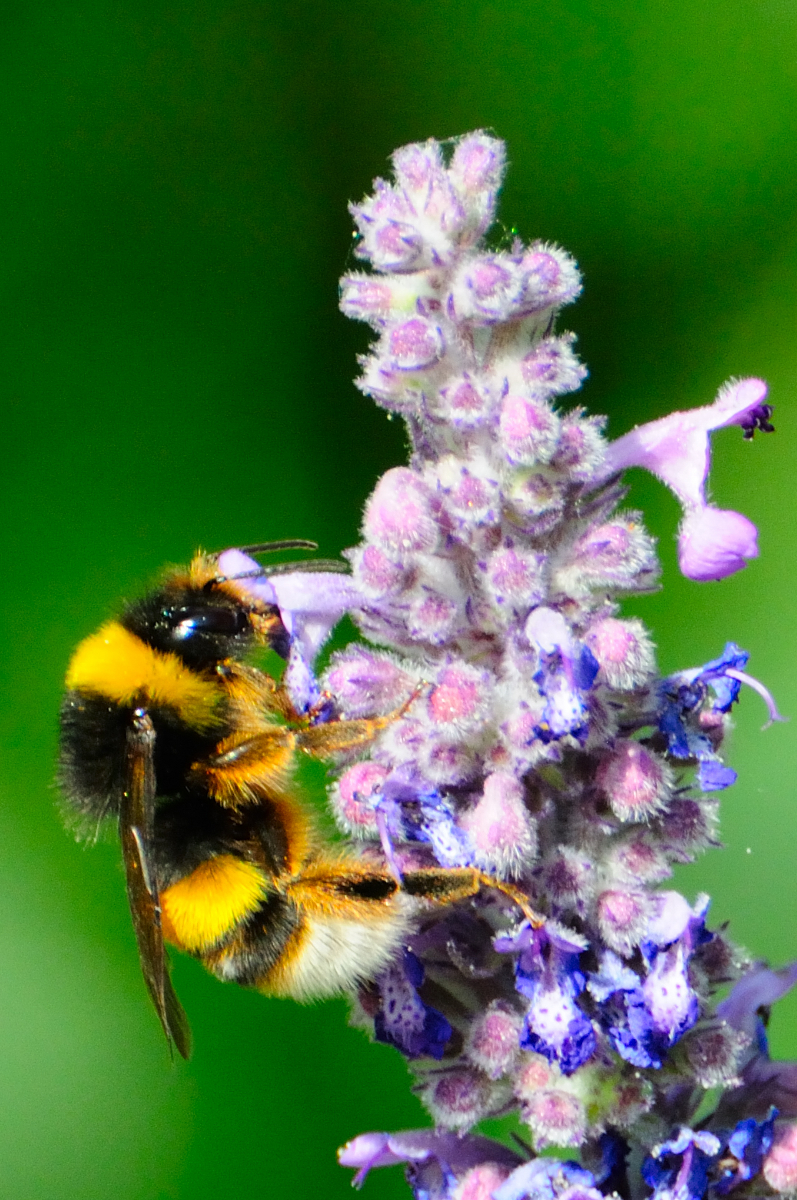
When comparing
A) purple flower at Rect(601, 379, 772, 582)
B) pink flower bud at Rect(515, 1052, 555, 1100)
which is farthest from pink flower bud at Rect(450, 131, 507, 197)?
pink flower bud at Rect(515, 1052, 555, 1100)

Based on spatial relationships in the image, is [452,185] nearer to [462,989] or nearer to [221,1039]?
[462,989]

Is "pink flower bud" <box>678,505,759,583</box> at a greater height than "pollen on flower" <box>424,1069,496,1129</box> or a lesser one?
greater

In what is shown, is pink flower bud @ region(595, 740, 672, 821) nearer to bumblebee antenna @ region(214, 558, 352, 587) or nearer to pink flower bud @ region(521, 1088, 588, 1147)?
pink flower bud @ region(521, 1088, 588, 1147)

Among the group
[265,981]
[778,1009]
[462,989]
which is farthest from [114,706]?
[778,1009]

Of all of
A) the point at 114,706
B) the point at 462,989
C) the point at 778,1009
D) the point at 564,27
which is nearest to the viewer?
the point at 462,989

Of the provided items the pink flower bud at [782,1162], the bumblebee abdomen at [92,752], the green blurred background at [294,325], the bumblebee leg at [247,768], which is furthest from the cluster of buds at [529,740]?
the green blurred background at [294,325]

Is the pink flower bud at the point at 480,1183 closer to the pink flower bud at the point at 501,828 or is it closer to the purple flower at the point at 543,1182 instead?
the purple flower at the point at 543,1182
